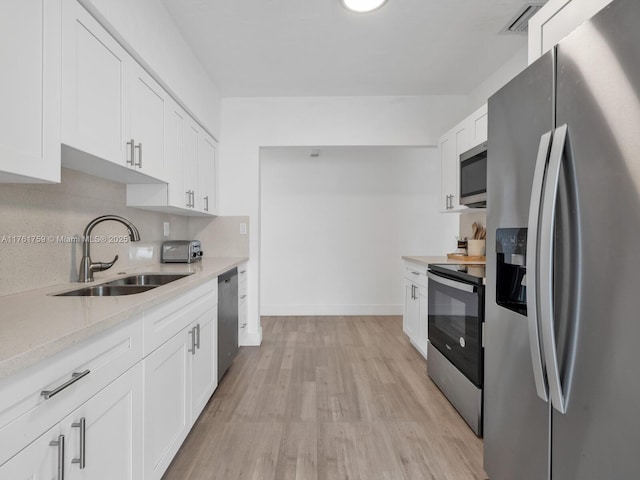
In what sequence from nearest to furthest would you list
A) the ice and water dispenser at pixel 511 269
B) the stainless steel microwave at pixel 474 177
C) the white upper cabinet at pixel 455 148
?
the ice and water dispenser at pixel 511 269 < the stainless steel microwave at pixel 474 177 < the white upper cabinet at pixel 455 148

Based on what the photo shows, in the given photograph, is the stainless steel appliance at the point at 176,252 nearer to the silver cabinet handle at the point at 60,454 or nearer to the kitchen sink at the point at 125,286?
the kitchen sink at the point at 125,286

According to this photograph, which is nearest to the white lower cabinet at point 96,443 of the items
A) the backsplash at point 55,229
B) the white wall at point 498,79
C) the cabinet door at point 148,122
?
the backsplash at point 55,229

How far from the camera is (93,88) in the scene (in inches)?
55.9

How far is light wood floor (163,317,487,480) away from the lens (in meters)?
1.64

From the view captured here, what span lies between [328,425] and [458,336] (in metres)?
0.98

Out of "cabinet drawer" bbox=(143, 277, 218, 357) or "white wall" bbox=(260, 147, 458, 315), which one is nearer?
"cabinet drawer" bbox=(143, 277, 218, 357)

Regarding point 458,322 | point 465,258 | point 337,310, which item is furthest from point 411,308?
point 337,310

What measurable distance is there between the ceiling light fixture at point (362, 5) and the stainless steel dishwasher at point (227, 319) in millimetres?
1954

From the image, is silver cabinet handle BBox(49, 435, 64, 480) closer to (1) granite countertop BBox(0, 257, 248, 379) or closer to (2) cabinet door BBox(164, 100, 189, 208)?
(1) granite countertop BBox(0, 257, 248, 379)

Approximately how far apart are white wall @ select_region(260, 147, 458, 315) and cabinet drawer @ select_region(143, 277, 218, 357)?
2.73 metres

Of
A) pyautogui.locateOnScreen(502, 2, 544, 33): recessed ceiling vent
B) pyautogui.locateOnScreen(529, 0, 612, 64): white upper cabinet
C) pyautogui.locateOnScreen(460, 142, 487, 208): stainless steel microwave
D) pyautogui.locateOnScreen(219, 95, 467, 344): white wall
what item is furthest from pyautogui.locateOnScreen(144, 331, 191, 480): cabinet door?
pyautogui.locateOnScreen(502, 2, 544, 33): recessed ceiling vent

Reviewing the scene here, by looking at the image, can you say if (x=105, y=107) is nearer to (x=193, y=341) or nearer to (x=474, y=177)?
(x=193, y=341)

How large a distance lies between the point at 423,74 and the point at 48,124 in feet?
9.30

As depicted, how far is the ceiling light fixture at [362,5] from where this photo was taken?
196cm
